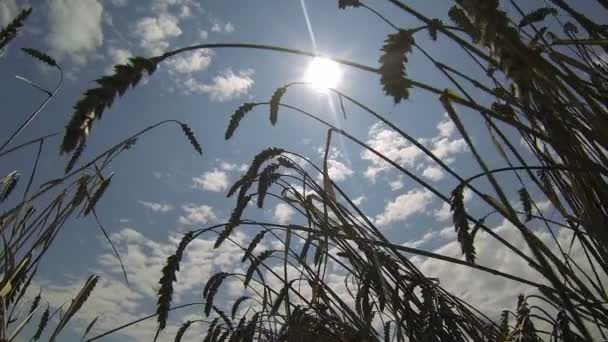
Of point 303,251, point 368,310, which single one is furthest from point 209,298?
point 368,310

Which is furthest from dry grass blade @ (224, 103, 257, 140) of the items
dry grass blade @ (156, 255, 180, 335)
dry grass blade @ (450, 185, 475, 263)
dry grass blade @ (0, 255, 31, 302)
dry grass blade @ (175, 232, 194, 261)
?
dry grass blade @ (450, 185, 475, 263)

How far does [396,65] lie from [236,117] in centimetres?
173

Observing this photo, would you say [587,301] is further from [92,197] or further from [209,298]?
[209,298]

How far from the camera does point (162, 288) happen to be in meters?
1.48

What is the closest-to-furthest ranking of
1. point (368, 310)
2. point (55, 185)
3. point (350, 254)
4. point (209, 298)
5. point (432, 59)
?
point (432, 59), point (55, 185), point (368, 310), point (350, 254), point (209, 298)

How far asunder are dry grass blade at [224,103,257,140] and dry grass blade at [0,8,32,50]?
1112mm

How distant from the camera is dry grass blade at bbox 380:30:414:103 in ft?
2.24

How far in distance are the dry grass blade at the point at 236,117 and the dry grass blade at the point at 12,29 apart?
1112mm

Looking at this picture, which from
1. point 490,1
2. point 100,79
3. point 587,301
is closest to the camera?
point 490,1

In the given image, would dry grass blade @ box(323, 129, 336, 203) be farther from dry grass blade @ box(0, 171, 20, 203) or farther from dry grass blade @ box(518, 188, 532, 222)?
dry grass blade @ box(0, 171, 20, 203)

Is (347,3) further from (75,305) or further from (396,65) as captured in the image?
(75,305)

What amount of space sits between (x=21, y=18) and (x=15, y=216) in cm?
121

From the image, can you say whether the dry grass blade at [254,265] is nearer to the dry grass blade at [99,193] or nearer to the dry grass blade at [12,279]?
the dry grass blade at [99,193]

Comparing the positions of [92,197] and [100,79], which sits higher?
[92,197]
